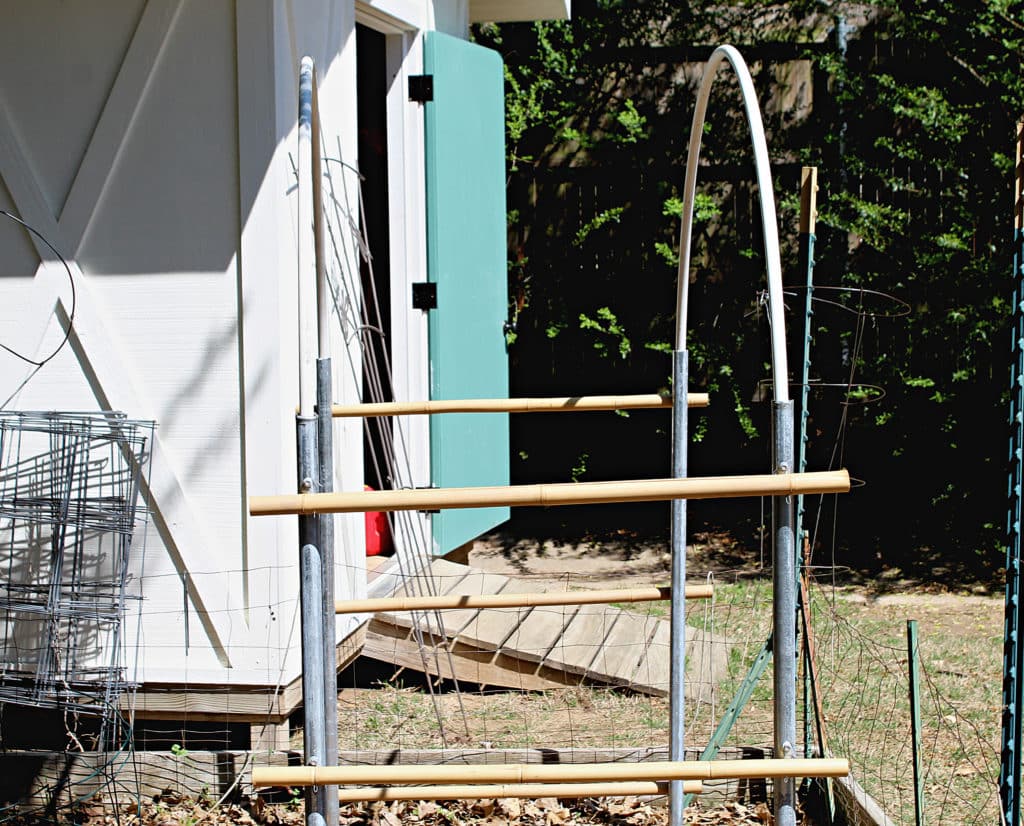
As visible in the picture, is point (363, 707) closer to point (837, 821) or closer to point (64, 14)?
point (837, 821)

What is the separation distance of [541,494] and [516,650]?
250 centimetres

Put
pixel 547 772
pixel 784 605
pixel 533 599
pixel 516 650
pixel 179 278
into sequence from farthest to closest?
pixel 516 650 → pixel 179 278 → pixel 533 599 → pixel 547 772 → pixel 784 605

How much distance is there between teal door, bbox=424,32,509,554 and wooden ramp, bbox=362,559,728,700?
0.53m

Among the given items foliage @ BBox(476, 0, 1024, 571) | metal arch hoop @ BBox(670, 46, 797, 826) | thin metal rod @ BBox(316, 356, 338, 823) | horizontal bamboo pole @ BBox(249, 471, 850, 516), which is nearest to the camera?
horizontal bamboo pole @ BBox(249, 471, 850, 516)

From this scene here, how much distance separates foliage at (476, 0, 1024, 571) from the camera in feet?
19.4

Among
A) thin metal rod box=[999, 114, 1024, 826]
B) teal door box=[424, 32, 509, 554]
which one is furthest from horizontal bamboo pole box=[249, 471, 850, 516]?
teal door box=[424, 32, 509, 554]

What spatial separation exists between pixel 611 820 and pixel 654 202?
165 inches

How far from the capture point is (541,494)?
189 cm

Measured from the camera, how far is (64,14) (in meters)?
3.48

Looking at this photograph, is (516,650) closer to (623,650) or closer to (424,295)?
(623,650)

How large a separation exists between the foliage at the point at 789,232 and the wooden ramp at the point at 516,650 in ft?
7.13

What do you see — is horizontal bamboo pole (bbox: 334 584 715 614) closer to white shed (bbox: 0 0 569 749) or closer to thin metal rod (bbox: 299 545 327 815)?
white shed (bbox: 0 0 569 749)

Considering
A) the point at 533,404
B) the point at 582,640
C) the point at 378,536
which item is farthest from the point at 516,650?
the point at 533,404

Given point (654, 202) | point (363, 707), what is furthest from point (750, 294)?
point (363, 707)
